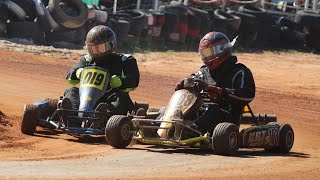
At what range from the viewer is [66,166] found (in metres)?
6.77

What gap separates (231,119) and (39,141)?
1.92m

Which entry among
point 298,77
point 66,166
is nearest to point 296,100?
point 298,77

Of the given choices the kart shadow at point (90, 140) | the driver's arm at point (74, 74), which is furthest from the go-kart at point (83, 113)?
the driver's arm at point (74, 74)

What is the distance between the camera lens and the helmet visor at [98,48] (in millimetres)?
9539

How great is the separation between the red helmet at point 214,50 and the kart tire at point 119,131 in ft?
3.96

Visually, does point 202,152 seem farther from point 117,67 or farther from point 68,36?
point 68,36

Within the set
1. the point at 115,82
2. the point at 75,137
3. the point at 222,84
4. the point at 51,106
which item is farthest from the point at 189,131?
the point at 51,106

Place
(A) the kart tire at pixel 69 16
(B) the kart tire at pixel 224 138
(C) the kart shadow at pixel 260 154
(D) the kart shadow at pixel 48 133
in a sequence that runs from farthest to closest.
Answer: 1. (A) the kart tire at pixel 69 16
2. (D) the kart shadow at pixel 48 133
3. (C) the kart shadow at pixel 260 154
4. (B) the kart tire at pixel 224 138

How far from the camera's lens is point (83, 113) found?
9.00 metres

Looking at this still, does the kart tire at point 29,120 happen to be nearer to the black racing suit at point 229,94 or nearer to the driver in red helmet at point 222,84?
the driver in red helmet at point 222,84

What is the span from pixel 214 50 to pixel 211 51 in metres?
0.03

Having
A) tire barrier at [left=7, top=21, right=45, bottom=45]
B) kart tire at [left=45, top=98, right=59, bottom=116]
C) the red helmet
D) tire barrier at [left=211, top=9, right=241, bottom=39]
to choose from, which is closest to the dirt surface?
kart tire at [left=45, top=98, right=59, bottom=116]

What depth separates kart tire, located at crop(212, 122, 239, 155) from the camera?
8.05 metres

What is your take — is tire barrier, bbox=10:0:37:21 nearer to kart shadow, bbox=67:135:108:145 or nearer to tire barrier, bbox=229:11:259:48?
tire barrier, bbox=229:11:259:48
